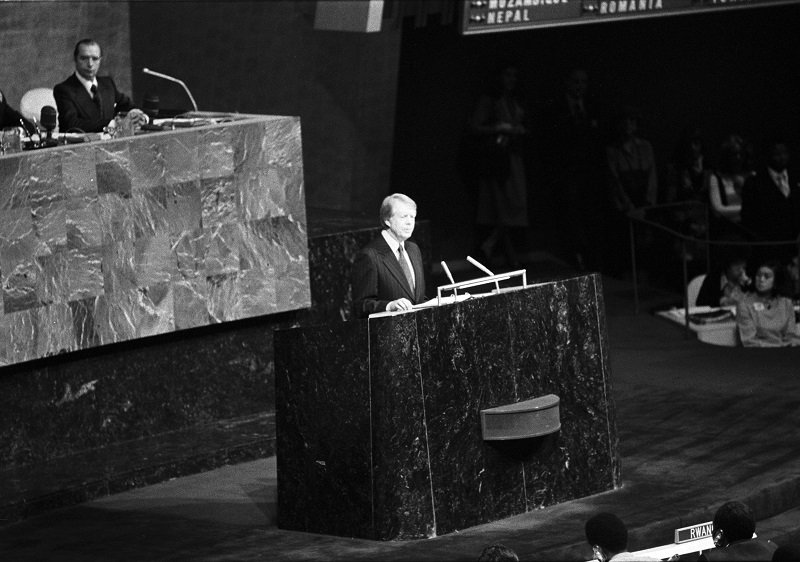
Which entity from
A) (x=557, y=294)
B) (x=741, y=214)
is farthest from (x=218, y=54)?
(x=557, y=294)

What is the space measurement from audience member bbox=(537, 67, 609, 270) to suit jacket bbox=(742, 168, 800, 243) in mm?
1375

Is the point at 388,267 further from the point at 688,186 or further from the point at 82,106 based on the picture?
the point at 688,186

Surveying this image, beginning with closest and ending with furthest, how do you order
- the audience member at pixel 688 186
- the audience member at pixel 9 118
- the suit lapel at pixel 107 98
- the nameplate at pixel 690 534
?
the nameplate at pixel 690 534
the audience member at pixel 9 118
the suit lapel at pixel 107 98
the audience member at pixel 688 186

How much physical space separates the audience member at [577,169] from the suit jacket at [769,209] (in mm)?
1375

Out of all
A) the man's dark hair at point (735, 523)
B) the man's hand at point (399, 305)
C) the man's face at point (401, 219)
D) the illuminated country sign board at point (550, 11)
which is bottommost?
the man's dark hair at point (735, 523)

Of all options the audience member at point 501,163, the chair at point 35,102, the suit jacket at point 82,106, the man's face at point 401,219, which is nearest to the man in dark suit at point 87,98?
the suit jacket at point 82,106

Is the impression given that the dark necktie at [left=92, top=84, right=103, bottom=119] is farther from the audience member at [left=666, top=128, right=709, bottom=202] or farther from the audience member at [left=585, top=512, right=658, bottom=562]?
the audience member at [left=666, top=128, right=709, bottom=202]

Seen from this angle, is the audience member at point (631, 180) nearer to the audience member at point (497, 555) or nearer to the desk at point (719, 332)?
the desk at point (719, 332)

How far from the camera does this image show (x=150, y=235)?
944 centimetres

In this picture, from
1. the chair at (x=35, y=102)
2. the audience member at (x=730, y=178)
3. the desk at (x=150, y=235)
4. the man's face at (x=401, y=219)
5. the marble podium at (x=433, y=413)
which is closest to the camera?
the marble podium at (x=433, y=413)

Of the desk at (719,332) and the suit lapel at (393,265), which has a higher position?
the suit lapel at (393,265)

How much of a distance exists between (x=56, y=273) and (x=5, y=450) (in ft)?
3.34

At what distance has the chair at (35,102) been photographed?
10.6 m

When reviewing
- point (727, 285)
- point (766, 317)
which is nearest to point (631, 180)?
point (727, 285)
